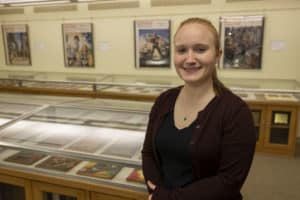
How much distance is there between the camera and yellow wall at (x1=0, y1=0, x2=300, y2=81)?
418 cm

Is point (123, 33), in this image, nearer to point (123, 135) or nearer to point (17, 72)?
point (17, 72)

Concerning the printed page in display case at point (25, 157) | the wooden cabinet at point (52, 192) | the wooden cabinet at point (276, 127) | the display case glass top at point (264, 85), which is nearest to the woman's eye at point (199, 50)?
the wooden cabinet at point (52, 192)

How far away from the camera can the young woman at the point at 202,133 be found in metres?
1.04

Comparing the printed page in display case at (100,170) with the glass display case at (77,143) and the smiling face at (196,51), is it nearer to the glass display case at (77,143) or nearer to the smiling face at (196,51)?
the glass display case at (77,143)

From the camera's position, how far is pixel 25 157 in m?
1.92

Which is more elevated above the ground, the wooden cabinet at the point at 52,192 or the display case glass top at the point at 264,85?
the display case glass top at the point at 264,85

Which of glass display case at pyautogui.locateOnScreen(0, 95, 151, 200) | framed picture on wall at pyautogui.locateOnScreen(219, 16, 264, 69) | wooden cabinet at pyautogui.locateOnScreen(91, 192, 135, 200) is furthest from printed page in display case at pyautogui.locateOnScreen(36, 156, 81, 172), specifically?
framed picture on wall at pyautogui.locateOnScreen(219, 16, 264, 69)

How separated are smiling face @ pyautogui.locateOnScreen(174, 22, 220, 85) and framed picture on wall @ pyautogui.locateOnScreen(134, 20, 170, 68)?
3692 millimetres

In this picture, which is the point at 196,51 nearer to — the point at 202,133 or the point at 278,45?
the point at 202,133

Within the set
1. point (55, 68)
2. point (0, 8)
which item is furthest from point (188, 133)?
point (0, 8)

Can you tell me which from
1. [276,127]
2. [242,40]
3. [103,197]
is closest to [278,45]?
[242,40]

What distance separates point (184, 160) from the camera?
1121 mm

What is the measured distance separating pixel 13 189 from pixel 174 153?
1.49 m

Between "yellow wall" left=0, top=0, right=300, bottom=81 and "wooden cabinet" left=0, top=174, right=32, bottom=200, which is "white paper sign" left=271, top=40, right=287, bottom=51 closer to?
"yellow wall" left=0, top=0, right=300, bottom=81
